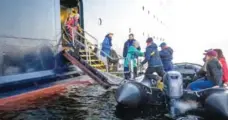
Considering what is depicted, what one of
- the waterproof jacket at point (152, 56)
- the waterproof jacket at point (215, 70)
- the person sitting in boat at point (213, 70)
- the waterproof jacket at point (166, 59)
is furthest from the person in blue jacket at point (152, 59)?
the waterproof jacket at point (215, 70)

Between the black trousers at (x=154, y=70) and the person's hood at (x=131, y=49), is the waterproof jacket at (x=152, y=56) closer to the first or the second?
the black trousers at (x=154, y=70)

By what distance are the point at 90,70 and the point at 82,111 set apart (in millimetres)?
4018

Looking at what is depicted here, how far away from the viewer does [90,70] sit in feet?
38.4

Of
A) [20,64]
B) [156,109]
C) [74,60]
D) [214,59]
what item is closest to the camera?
[214,59]

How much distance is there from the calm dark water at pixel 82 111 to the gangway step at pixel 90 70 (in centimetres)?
168

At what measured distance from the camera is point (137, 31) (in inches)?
866

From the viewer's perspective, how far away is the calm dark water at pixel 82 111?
714cm

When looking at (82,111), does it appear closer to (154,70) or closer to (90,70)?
(154,70)

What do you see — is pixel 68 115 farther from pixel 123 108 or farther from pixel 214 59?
pixel 214 59

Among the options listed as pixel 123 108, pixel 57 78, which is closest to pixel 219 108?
pixel 123 108

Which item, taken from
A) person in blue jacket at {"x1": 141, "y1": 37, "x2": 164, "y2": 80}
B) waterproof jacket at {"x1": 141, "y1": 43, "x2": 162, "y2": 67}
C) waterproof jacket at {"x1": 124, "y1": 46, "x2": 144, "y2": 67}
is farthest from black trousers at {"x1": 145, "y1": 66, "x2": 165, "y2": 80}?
waterproof jacket at {"x1": 124, "y1": 46, "x2": 144, "y2": 67}

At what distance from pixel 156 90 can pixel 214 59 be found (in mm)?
1801

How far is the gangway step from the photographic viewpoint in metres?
11.4

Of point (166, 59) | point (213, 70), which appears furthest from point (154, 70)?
point (213, 70)
